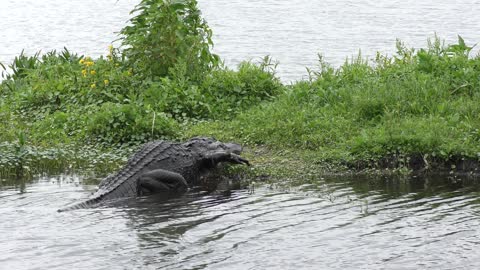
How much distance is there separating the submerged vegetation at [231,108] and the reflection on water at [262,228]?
0.66 m

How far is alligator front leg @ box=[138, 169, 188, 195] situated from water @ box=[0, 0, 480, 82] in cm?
681

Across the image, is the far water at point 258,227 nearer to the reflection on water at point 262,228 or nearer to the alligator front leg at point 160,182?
the reflection on water at point 262,228

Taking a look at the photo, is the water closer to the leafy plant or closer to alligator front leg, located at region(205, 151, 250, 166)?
the leafy plant

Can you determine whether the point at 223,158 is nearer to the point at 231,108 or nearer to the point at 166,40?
the point at 231,108

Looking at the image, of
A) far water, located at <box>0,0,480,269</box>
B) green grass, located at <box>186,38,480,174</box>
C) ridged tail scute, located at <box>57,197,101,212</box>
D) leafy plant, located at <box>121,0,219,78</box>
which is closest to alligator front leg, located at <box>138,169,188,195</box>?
far water, located at <box>0,0,480,269</box>

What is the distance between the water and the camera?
1956 centimetres

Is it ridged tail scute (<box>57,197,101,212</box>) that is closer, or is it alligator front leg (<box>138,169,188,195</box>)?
ridged tail scute (<box>57,197,101,212</box>)

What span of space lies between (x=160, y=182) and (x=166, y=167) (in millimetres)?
260

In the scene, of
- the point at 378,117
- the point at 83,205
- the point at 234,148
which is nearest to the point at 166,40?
the point at 234,148

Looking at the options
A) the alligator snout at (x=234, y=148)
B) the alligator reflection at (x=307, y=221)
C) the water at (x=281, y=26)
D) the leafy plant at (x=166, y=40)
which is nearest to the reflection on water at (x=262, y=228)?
the alligator reflection at (x=307, y=221)

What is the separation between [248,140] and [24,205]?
3.08 m

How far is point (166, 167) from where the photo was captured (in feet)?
31.6

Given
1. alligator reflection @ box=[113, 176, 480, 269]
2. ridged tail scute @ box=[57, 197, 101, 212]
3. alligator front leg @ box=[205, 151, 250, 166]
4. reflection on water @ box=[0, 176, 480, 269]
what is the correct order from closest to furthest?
1. reflection on water @ box=[0, 176, 480, 269]
2. alligator reflection @ box=[113, 176, 480, 269]
3. ridged tail scute @ box=[57, 197, 101, 212]
4. alligator front leg @ box=[205, 151, 250, 166]

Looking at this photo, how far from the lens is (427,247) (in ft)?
24.0
